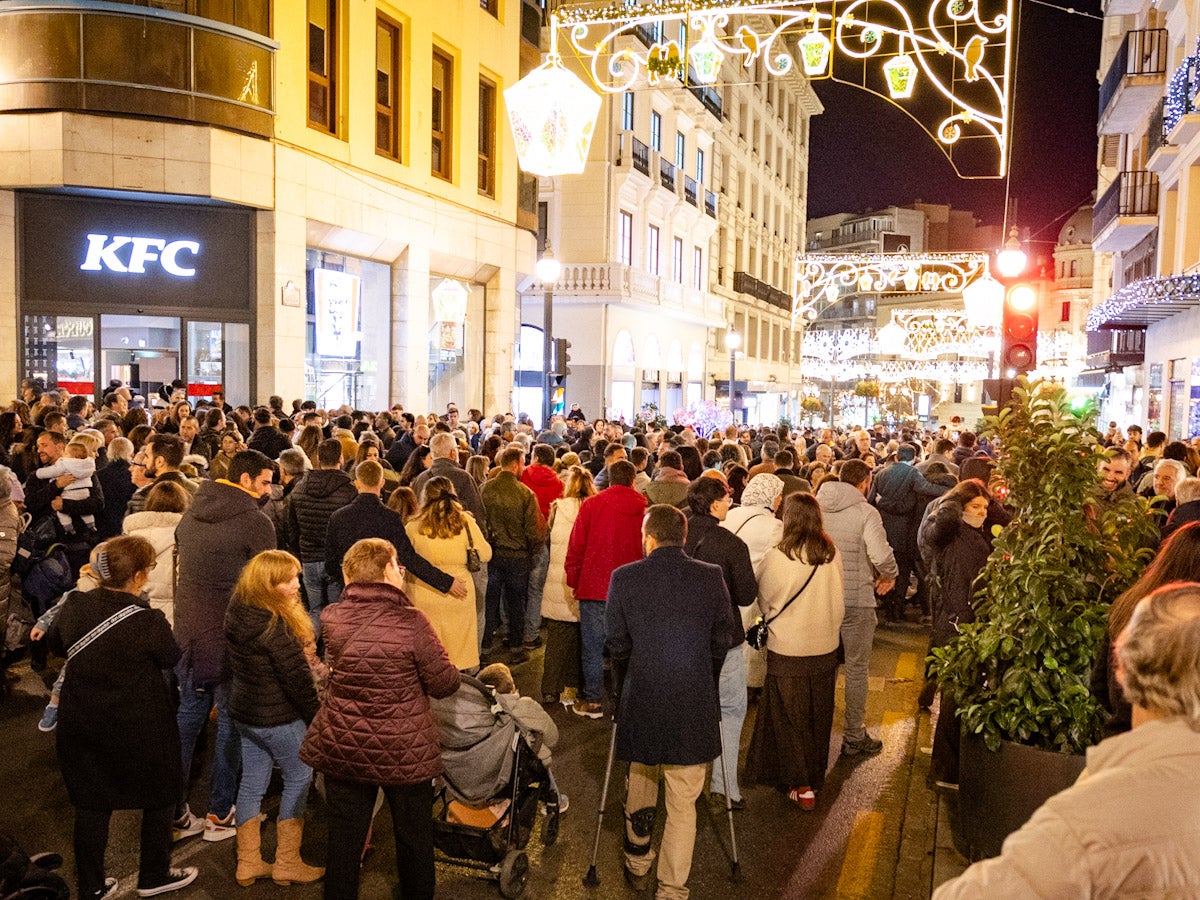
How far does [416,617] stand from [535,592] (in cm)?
548

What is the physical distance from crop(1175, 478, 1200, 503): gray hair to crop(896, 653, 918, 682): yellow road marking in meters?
2.89

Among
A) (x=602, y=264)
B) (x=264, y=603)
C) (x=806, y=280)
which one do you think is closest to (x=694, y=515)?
(x=264, y=603)

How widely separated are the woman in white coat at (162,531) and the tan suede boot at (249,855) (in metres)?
1.37

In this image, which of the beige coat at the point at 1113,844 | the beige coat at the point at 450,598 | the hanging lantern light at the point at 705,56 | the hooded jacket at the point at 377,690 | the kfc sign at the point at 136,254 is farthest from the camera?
the kfc sign at the point at 136,254

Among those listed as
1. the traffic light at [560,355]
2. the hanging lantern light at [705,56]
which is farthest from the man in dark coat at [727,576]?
the traffic light at [560,355]

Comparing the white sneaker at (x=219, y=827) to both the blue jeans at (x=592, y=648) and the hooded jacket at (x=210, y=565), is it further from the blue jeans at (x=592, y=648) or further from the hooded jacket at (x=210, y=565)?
the blue jeans at (x=592, y=648)

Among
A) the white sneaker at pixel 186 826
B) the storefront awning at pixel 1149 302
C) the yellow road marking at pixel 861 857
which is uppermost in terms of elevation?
the storefront awning at pixel 1149 302

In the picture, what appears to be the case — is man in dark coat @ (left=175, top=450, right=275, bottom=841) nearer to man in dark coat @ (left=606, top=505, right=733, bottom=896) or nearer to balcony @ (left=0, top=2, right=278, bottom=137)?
man in dark coat @ (left=606, top=505, right=733, bottom=896)

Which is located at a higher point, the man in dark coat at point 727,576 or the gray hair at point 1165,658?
the gray hair at point 1165,658

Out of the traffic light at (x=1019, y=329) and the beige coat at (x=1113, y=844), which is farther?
the traffic light at (x=1019, y=329)

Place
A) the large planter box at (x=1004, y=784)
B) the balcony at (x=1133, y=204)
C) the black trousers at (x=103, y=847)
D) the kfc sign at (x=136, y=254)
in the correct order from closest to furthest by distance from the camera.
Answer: the black trousers at (x=103, y=847) → the large planter box at (x=1004, y=784) → the kfc sign at (x=136, y=254) → the balcony at (x=1133, y=204)

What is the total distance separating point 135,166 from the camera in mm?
14586

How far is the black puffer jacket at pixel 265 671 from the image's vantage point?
15.4 feet

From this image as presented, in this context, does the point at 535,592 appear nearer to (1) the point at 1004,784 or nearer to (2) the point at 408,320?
(1) the point at 1004,784
